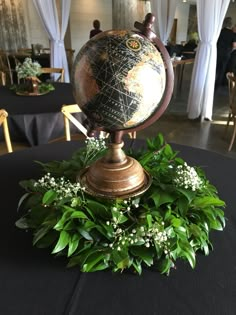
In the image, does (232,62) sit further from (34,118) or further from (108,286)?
(108,286)

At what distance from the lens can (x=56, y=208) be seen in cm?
92

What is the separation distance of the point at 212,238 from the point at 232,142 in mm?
2690

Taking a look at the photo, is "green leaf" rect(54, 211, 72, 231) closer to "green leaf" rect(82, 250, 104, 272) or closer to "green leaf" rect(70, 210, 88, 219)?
"green leaf" rect(70, 210, 88, 219)

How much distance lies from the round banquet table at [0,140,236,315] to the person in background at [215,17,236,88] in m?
6.20

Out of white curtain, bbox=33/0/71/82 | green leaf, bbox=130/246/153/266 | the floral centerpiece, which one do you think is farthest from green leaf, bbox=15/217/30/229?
white curtain, bbox=33/0/71/82

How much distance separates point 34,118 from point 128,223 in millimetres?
1577

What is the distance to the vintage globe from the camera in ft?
2.60

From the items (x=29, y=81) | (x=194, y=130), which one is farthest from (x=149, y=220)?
(x=194, y=130)

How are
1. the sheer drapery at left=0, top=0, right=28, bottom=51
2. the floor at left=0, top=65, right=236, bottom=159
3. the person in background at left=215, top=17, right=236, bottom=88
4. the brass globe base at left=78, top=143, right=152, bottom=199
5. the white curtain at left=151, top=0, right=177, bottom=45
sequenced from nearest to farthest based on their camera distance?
1. the brass globe base at left=78, top=143, right=152, bottom=199
2. the floor at left=0, top=65, right=236, bottom=159
3. the white curtain at left=151, top=0, right=177, bottom=45
4. the person in background at left=215, top=17, right=236, bottom=88
5. the sheer drapery at left=0, top=0, right=28, bottom=51

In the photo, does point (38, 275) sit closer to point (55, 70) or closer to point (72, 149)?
point (72, 149)

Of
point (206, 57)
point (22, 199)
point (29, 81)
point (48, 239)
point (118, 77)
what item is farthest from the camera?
point (206, 57)

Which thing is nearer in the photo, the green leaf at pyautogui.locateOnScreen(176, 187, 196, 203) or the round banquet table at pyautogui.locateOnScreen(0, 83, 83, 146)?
the green leaf at pyautogui.locateOnScreen(176, 187, 196, 203)

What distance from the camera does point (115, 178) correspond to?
95cm

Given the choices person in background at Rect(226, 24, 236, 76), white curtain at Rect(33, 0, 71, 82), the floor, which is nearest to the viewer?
the floor
